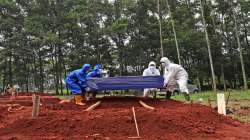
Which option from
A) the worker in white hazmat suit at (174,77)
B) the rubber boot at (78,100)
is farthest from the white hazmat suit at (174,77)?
the rubber boot at (78,100)

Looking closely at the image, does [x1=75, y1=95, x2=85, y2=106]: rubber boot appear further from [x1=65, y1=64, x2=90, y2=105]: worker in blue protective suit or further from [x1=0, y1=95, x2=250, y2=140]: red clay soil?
[x1=0, y1=95, x2=250, y2=140]: red clay soil

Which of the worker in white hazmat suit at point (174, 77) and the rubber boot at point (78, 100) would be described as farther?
the worker in white hazmat suit at point (174, 77)

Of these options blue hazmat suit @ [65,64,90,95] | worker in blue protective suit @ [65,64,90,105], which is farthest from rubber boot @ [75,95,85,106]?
blue hazmat suit @ [65,64,90,95]

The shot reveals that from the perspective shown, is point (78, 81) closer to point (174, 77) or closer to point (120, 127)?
point (174, 77)

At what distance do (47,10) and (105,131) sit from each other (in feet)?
140

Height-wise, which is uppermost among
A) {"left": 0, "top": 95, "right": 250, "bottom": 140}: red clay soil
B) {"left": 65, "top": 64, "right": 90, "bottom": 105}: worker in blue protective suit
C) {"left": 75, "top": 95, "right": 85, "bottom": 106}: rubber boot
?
{"left": 65, "top": 64, "right": 90, "bottom": 105}: worker in blue protective suit

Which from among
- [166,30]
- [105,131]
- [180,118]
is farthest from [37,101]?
[166,30]

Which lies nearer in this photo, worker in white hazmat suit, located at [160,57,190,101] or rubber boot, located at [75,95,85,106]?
rubber boot, located at [75,95,85,106]

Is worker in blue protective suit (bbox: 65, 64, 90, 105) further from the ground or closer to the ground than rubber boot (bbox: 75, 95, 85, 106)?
further from the ground

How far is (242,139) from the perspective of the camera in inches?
345

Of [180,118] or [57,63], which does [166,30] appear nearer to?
[57,63]

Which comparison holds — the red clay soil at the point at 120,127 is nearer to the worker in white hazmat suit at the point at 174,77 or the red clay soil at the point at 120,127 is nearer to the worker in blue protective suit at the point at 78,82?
the worker in blue protective suit at the point at 78,82

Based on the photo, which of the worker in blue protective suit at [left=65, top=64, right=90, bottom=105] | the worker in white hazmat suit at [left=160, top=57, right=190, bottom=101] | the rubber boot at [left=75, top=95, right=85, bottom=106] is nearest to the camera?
the rubber boot at [left=75, top=95, right=85, bottom=106]

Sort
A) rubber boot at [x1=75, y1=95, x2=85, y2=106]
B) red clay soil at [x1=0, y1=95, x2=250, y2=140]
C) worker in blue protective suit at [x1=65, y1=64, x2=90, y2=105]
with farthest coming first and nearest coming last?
worker in blue protective suit at [x1=65, y1=64, x2=90, y2=105] < rubber boot at [x1=75, y1=95, x2=85, y2=106] < red clay soil at [x1=0, y1=95, x2=250, y2=140]
